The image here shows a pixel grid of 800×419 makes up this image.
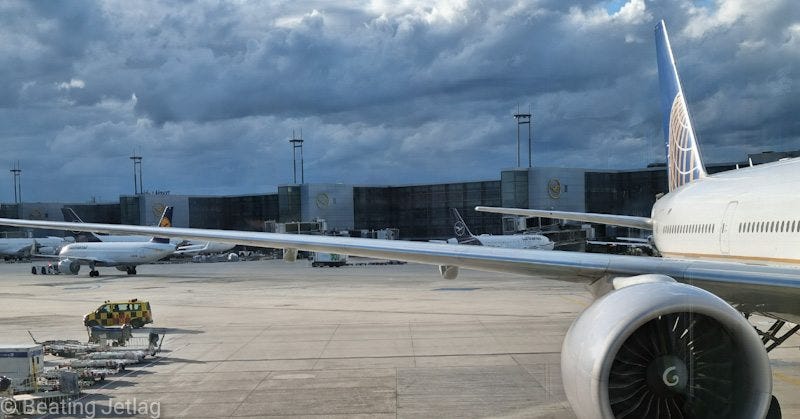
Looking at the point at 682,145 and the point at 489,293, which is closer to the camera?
the point at 682,145

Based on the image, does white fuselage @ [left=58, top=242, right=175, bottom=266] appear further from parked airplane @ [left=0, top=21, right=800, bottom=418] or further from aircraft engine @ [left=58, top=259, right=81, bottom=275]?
parked airplane @ [left=0, top=21, right=800, bottom=418]

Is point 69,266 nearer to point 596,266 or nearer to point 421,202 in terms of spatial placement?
point 421,202

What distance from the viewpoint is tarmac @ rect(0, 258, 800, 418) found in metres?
12.6

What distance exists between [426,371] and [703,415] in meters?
8.87

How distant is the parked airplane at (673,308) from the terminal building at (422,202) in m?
73.4

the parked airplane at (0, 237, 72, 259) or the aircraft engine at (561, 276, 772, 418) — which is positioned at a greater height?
the aircraft engine at (561, 276, 772, 418)

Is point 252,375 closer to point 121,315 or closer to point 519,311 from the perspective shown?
point 121,315

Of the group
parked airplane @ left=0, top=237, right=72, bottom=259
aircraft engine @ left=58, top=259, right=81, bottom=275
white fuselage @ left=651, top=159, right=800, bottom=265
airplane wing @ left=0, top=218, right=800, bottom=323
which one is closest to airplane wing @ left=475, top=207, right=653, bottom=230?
white fuselage @ left=651, top=159, right=800, bottom=265

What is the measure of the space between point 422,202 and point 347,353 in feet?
274

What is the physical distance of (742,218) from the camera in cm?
1238

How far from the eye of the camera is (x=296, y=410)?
40.2 feet

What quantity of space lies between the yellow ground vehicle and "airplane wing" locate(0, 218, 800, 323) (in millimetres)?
12619

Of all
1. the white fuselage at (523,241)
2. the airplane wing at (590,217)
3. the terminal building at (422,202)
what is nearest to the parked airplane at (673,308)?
the airplane wing at (590,217)

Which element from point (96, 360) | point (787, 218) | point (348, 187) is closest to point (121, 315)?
point (96, 360)
